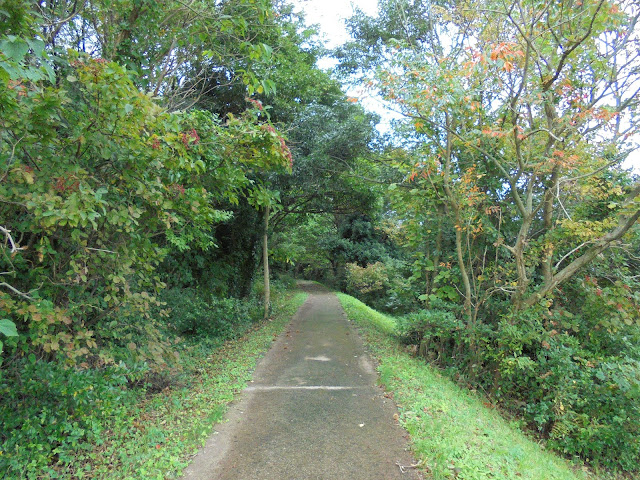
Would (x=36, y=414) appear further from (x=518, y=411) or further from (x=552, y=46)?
(x=552, y=46)

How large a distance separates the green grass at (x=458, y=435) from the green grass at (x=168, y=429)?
232cm

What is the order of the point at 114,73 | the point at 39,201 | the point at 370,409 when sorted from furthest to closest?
1. the point at 370,409
2. the point at 114,73
3. the point at 39,201

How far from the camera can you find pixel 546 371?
6078 millimetres

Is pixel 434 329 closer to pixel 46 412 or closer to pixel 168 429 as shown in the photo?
pixel 168 429

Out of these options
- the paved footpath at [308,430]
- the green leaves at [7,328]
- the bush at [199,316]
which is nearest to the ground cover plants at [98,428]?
the paved footpath at [308,430]

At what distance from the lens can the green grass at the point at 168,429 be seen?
3.45m

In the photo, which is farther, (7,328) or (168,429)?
(168,429)

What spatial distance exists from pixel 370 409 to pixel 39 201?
169 inches

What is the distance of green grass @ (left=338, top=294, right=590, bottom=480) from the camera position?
360 cm

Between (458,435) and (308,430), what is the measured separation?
1.65m

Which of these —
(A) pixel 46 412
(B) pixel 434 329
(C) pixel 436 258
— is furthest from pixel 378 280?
(A) pixel 46 412

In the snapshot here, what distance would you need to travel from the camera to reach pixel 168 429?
168 inches

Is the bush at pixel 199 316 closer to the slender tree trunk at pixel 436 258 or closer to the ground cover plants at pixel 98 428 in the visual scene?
the ground cover plants at pixel 98 428

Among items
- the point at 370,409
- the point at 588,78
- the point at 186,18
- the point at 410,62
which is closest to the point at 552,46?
the point at 588,78
